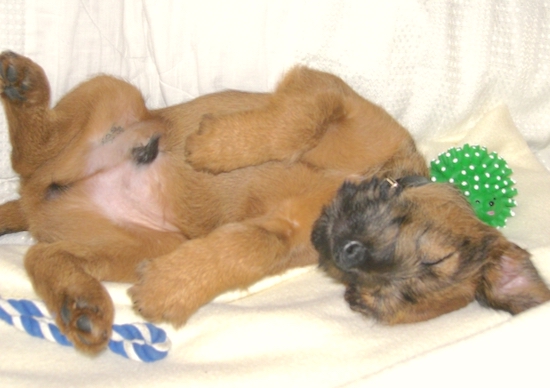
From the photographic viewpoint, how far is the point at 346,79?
3246 mm

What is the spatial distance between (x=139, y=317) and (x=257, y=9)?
5.13ft

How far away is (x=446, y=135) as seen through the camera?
346cm

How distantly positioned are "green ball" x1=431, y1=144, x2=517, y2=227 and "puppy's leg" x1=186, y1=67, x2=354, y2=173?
56 cm

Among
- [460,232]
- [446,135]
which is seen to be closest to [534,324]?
[460,232]

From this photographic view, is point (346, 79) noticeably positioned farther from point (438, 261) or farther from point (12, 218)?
point (12, 218)

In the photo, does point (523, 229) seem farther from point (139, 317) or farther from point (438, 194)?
point (139, 317)

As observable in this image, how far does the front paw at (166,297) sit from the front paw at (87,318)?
12 centimetres

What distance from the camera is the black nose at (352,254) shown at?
7.37 ft

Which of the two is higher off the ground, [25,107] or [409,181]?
[409,181]

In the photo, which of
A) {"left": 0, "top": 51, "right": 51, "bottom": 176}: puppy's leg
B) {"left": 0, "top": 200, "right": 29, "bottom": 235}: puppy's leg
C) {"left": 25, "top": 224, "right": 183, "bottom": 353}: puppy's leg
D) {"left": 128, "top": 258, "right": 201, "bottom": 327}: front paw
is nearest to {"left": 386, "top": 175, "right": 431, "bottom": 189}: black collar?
{"left": 128, "top": 258, "right": 201, "bottom": 327}: front paw

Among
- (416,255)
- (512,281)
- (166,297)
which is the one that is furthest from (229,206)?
(512,281)

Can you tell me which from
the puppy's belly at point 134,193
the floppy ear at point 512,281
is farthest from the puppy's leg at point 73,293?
the floppy ear at point 512,281

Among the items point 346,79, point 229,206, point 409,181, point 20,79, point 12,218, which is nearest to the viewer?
point 409,181

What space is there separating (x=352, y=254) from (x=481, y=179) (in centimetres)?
79
